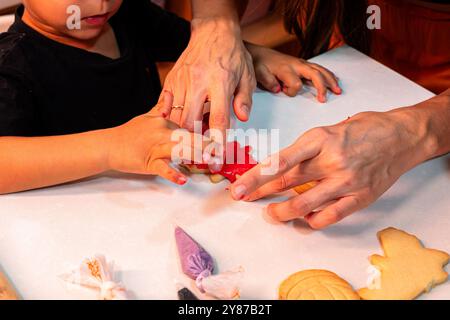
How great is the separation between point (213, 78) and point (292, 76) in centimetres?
19

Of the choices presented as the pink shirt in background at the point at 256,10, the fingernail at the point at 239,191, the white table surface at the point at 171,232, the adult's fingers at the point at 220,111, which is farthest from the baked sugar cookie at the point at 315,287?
the pink shirt in background at the point at 256,10

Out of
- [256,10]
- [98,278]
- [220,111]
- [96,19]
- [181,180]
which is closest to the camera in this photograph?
[98,278]

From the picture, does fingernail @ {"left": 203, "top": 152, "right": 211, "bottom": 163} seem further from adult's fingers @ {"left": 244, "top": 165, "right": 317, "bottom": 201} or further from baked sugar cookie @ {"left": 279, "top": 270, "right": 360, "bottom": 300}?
baked sugar cookie @ {"left": 279, "top": 270, "right": 360, "bottom": 300}

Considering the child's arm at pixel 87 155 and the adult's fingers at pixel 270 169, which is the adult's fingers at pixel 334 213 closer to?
the adult's fingers at pixel 270 169

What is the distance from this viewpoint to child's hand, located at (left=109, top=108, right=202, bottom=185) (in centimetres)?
93

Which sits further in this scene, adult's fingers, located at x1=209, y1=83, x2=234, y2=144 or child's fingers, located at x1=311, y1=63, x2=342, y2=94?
child's fingers, located at x1=311, y1=63, x2=342, y2=94

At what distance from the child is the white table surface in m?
0.05

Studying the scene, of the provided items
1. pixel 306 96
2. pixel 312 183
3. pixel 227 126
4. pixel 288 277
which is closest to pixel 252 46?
pixel 306 96

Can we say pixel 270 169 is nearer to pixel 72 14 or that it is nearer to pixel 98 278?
pixel 98 278

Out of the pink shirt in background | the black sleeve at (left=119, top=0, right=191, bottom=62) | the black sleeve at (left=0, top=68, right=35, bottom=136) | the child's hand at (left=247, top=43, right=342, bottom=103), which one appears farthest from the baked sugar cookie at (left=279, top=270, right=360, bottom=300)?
the pink shirt in background

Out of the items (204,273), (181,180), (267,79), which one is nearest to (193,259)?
(204,273)

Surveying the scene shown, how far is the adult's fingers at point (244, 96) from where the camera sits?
1.08m

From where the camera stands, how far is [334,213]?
35.4 inches

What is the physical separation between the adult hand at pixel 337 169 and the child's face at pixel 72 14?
0.46 m
